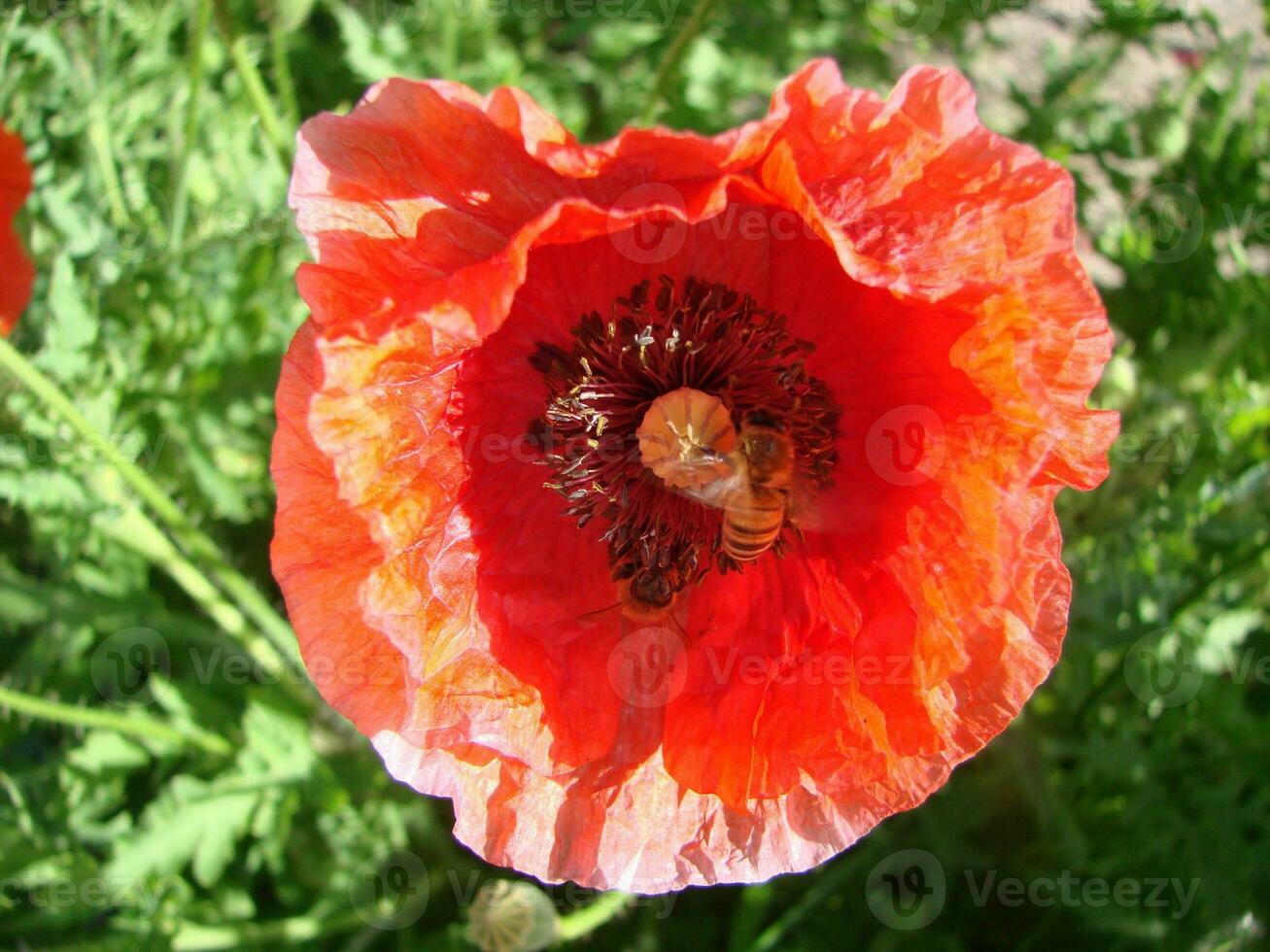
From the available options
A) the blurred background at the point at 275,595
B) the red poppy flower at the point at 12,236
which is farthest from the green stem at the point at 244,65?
the red poppy flower at the point at 12,236

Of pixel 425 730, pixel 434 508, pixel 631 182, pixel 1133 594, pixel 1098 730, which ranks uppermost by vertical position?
pixel 631 182

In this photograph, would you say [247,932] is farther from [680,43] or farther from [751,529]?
[680,43]

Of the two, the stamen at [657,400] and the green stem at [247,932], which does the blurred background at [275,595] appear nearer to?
the green stem at [247,932]

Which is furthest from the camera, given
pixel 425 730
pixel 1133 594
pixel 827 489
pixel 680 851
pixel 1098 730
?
pixel 1098 730

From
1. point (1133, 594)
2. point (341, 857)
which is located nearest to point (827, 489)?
point (1133, 594)

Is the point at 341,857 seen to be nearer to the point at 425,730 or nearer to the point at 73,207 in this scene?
the point at 425,730

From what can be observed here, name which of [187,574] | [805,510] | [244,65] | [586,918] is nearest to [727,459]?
[805,510]

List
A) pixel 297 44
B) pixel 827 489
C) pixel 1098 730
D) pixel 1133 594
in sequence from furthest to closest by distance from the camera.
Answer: pixel 297 44, pixel 1098 730, pixel 1133 594, pixel 827 489
